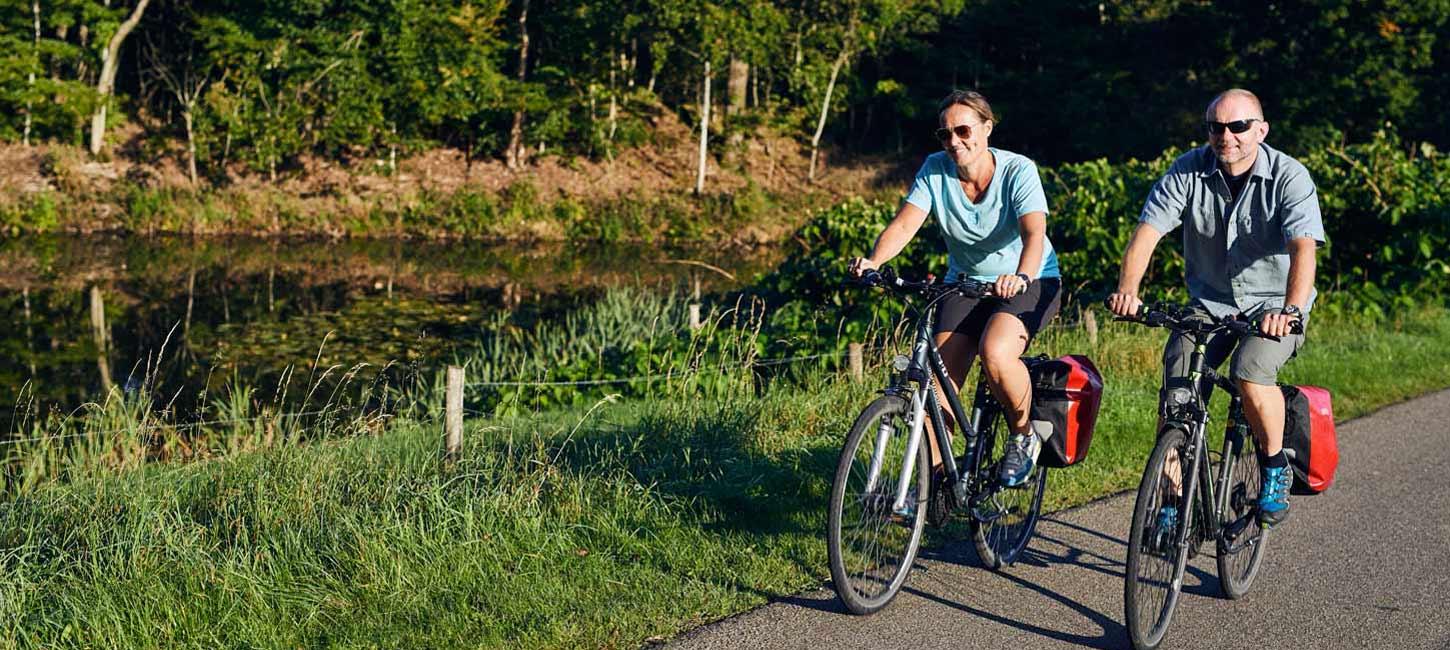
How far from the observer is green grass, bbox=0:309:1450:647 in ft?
16.9

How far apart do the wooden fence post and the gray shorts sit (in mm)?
3734

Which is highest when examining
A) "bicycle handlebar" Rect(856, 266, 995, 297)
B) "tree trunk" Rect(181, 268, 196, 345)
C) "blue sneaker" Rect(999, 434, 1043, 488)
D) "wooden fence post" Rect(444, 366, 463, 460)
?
"bicycle handlebar" Rect(856, 266, 995, 297)

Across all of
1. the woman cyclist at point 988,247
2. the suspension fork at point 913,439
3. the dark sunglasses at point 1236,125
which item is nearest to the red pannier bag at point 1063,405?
the woman cyclist at point 988,247

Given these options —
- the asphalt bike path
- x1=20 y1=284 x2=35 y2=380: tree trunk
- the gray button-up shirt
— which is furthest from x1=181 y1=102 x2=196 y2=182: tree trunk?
the gray button-up shirt

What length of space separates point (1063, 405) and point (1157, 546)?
806 millimetres

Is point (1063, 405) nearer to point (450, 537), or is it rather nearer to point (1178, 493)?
point (1178, 493)

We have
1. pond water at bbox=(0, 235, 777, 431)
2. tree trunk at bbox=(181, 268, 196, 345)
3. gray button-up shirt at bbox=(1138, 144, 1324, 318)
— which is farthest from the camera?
tree trunk at bbox=(181, 268, 196, 345)

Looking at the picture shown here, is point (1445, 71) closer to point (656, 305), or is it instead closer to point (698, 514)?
point (656, 305)

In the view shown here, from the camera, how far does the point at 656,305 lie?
15547mm

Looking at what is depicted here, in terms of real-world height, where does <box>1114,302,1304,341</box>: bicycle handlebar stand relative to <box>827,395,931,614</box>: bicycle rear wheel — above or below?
above

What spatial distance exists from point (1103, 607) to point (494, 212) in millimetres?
29406

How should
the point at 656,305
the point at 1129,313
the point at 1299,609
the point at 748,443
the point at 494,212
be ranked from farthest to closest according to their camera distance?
the point at 494,212
the point at 656,305
the point at 748,443
the point at 1299,609
the point at 1129,313

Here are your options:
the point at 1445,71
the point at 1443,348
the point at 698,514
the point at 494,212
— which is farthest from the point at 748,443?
the point at 1445,71

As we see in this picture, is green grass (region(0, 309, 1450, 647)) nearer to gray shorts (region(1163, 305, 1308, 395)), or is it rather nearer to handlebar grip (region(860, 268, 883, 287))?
handlebar grip (region(860, 268, 883, 287))
